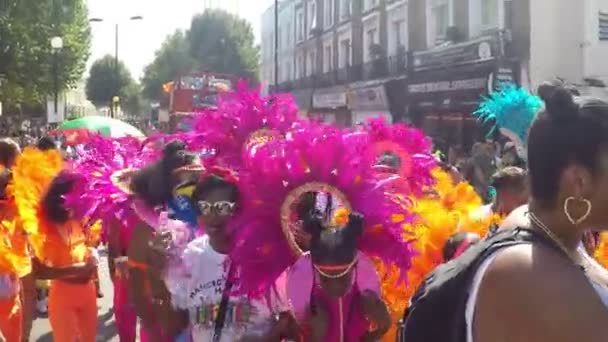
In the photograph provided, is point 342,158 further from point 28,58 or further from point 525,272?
point 28,58

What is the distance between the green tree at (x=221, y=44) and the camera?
185ft

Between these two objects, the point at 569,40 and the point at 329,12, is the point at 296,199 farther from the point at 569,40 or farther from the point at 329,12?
the point at 329,12

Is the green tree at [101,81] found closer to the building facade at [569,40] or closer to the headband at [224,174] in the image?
the building facade at [569,40]

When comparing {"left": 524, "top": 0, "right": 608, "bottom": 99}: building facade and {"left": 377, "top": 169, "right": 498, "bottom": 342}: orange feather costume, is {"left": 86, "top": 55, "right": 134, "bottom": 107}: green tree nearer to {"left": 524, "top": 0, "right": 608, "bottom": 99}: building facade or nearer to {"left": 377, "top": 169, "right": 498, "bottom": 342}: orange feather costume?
{"left": 524, "top": 0, "right": 608, "bottom": 99}: building facade

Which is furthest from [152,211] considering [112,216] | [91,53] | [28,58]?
[91,53]

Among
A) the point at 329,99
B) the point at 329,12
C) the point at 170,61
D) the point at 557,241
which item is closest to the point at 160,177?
the point at 557,241

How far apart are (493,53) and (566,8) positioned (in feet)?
6.63

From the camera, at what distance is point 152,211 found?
4.53 meters

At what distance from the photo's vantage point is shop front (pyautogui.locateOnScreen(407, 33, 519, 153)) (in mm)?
19375

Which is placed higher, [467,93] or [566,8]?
[566,8]

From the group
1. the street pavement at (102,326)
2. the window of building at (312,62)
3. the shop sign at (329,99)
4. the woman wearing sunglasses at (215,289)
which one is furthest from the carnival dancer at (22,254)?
the window of building at (312,62)

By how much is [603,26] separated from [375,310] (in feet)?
57.9

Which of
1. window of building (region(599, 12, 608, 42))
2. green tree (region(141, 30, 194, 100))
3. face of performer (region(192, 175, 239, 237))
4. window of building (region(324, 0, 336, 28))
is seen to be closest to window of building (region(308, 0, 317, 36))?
window of building (region(324, 0, 336, 28))

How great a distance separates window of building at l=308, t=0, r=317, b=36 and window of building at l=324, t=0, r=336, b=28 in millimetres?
1305
